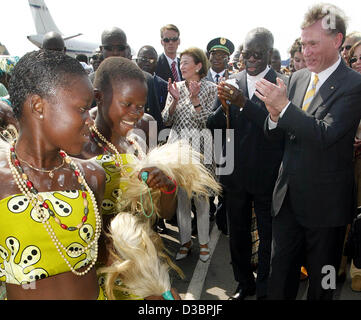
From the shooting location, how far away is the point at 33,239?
4.81ft

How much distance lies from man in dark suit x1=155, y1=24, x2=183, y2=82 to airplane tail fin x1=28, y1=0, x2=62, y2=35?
3731cm

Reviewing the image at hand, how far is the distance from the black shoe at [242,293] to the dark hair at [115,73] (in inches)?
89.2

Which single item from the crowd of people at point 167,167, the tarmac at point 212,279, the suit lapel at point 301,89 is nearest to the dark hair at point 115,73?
the crowd of people at point 167,167

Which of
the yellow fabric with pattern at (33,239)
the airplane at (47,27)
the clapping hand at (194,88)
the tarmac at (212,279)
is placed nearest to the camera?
the yellow fabric with pattern at (33,239)

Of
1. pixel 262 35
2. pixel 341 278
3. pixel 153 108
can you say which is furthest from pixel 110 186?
pixel 341 278

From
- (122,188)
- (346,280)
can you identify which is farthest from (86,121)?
(346,280)

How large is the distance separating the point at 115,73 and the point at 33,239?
1089mm

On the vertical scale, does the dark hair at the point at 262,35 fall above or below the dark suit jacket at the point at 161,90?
above

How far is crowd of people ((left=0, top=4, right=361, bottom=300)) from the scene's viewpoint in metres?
1.49

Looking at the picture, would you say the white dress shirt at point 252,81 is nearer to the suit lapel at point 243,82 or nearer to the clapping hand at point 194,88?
the suit lapel at point 243,82

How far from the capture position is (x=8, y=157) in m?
1.55

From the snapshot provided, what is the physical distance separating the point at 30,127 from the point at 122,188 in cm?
69

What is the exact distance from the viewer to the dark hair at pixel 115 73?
2.12 m

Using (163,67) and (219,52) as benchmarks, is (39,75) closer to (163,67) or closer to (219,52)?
(163,67)
